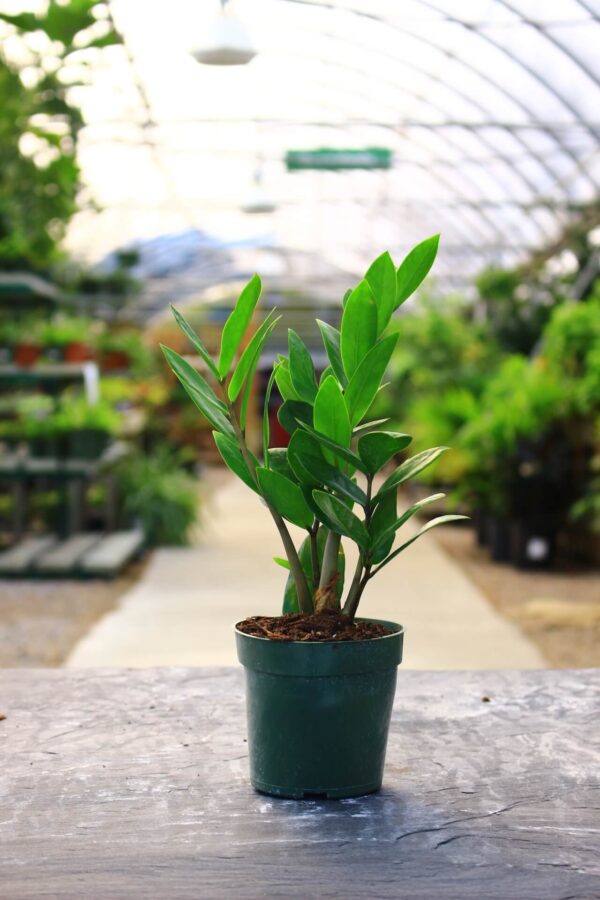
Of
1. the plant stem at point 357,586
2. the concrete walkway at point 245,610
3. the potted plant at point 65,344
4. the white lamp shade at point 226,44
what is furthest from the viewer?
the potted plant at point 65,344

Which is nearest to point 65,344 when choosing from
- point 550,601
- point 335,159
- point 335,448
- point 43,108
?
point 43,108

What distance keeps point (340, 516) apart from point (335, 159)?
1009 cm

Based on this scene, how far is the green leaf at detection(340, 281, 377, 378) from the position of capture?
1.60m

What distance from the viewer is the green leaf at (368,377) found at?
1.59 m

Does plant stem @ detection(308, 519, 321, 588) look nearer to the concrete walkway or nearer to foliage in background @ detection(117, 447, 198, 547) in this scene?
the concrete walkway

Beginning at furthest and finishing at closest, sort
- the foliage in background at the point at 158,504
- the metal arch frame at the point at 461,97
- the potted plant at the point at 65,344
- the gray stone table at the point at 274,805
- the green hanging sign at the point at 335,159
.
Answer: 1. the metal arch frame at the point at 461,97
2. the green hanging sign at the point at 335,159
3. the foliage in background at the point at 158,504
4. the potted plant at the point at 65,344
5. the gray stone table at the point at 274,805

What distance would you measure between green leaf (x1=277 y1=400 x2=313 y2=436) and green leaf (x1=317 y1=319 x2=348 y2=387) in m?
0.08

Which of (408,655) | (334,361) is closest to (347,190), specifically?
(408,655)

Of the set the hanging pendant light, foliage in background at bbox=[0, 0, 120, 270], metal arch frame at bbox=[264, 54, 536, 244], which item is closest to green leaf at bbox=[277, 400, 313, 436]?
foliage in background at bbox=[0, 0, 120, 270]

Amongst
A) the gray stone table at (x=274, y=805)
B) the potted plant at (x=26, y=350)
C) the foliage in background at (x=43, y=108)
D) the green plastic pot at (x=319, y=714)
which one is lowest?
the gray stone table at (x=274, y=805)

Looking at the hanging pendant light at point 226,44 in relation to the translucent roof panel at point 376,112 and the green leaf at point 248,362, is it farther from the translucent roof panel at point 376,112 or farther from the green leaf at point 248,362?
the green leaf at point 248,362

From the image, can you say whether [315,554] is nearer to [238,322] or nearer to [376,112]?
[238,322]

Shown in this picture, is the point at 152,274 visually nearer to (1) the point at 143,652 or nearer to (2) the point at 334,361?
(1) the point at 143,652

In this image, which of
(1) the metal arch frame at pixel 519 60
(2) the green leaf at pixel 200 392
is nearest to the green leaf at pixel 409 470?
(2) the green leaf at pixel 200 392
